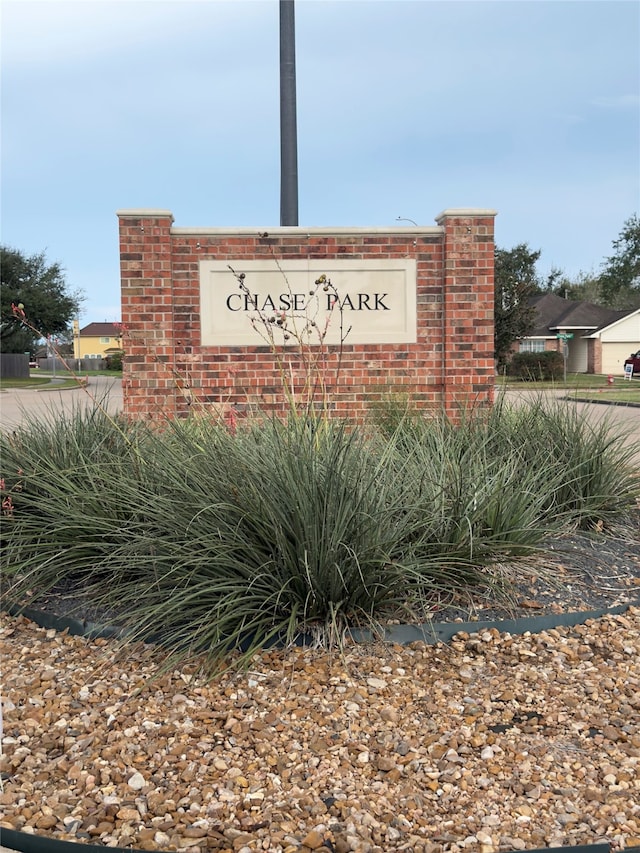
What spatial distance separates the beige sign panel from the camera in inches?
365

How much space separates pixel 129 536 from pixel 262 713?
5.24ft

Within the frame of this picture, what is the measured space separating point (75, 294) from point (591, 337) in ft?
99.1

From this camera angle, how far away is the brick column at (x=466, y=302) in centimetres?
934

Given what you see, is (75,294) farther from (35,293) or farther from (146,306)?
(146,306)

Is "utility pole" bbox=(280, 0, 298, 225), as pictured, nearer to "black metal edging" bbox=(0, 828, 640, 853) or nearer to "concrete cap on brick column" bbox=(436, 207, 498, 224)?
"concrete cap on brick column" bbox=(436, 207, 498, 224)

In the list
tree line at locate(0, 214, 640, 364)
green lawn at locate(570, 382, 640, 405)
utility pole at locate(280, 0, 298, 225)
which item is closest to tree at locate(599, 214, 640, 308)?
tree line at locate(0, 214, 640, 364)

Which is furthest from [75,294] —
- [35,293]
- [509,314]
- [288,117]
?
[288,117]

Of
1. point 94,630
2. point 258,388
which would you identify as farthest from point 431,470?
point 258,388

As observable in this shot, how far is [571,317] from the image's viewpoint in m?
50.1

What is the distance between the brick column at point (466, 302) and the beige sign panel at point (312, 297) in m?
0.46

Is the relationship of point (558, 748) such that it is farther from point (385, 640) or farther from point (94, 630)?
point (94, 630)

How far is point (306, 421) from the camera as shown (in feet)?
14.6

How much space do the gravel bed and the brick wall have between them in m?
5.56

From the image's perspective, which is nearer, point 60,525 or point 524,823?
point 524,823
